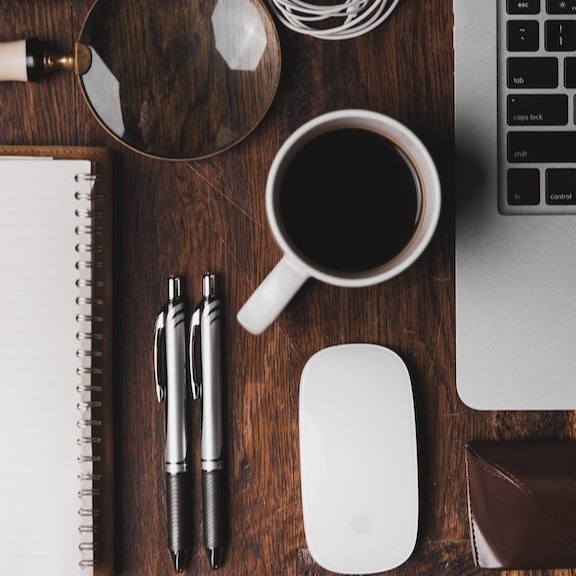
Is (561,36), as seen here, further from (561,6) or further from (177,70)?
(177,70)

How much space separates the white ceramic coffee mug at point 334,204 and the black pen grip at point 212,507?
0.39 ft

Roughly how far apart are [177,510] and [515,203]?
312 mm

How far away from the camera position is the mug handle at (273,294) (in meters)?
0.46

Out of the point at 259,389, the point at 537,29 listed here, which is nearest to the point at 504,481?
the point at 259,389

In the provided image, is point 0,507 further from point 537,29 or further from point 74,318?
point 537,29

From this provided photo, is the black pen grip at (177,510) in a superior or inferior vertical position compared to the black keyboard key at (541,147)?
inferior

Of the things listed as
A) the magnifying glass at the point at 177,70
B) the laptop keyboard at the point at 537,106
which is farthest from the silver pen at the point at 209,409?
the laptop keyboard at the point at 537,106

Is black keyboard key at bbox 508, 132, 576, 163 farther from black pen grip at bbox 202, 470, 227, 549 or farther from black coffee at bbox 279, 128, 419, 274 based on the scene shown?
black pen grip at bbox 202, 470, 227, 549

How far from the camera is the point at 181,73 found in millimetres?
525

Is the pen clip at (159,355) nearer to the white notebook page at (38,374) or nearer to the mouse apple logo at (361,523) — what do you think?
the white notebook page at (38,374)

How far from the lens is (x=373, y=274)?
45cm

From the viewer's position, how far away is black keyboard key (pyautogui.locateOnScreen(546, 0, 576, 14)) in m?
0.51

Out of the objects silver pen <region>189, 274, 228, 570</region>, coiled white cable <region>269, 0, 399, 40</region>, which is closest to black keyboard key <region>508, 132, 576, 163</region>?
coiled white cable <region>269, 0, 399, 40</region>

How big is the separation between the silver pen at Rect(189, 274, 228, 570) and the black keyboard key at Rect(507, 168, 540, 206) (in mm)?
220
